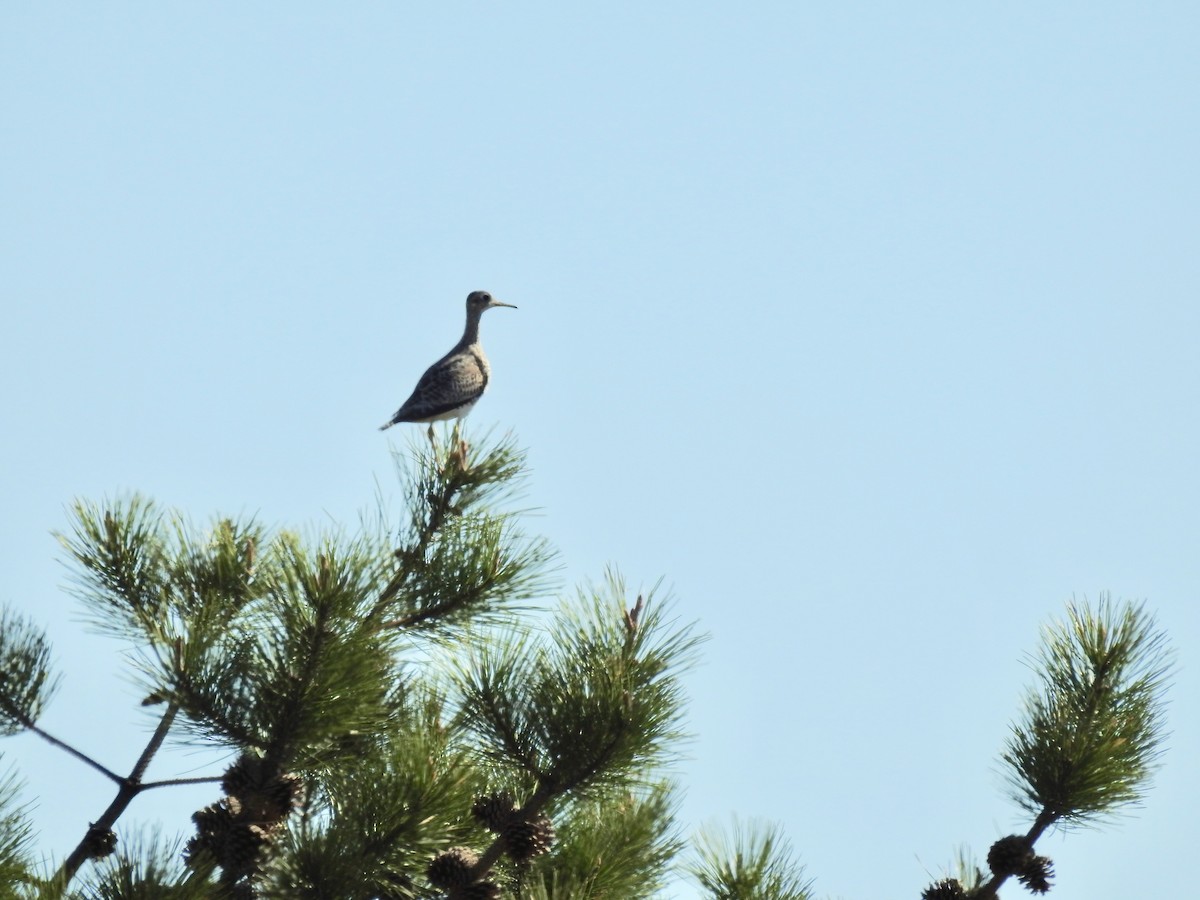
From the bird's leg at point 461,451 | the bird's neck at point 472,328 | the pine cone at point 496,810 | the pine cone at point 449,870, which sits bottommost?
the pine cone at point 449,870

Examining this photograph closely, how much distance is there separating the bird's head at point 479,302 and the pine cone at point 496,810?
975 cm

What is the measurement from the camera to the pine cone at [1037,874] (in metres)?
4.77

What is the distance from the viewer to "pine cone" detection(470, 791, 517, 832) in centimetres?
481

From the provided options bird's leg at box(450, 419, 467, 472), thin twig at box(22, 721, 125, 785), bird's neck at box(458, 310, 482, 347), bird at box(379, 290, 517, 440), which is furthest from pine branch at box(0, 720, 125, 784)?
bird's neck at box(458, 310, 482, 347)

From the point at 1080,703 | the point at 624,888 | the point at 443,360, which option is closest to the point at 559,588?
the point at 624,888

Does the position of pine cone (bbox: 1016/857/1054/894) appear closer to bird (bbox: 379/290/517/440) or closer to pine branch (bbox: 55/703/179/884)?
pine branch (bbox: 55/703/179/884)

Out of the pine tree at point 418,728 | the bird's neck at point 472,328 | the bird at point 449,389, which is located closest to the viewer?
the pine tree at point 418,728

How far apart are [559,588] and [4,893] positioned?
2352 mm

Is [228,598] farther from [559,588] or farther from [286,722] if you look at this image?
[559,588]

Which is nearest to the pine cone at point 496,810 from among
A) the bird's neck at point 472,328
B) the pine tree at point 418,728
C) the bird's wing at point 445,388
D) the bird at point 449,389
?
the pine tree at point 418,728

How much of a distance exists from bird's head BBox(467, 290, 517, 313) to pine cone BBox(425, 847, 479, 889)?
9.98 meters

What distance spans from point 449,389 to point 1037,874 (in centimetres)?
779

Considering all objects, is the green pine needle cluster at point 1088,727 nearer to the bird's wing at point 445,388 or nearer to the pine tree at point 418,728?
the pine tree at point 418,728

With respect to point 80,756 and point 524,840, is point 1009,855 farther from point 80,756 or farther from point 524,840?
point 80,756
